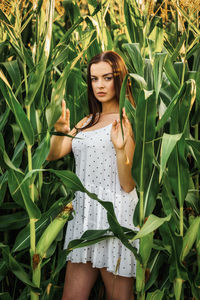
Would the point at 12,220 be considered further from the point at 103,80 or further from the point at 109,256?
the point at 103,80

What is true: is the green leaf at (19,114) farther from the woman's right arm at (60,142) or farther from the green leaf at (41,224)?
the green leaf at (41,224)

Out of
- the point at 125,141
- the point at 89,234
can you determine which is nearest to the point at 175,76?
the point at 125,141

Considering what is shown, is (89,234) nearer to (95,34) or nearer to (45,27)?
(45,27)

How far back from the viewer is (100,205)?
1340mm

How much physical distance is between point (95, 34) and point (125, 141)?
27.4 inches

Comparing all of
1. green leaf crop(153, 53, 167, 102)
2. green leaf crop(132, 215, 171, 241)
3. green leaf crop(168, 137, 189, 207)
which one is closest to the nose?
green leaf crop(153, 53, 167, 102)

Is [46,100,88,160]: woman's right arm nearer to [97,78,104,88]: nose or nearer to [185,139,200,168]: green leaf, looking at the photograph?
[97,78,104,88]: nose

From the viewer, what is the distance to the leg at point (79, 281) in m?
1.34

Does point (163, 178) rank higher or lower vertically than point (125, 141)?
lower

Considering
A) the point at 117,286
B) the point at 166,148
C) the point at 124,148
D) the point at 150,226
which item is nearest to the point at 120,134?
the point at 124,148

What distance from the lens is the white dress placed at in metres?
1.32

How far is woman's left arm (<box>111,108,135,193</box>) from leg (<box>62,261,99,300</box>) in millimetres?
342

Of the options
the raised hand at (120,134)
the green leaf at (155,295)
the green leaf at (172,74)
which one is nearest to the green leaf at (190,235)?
the green leaf at (155,295)

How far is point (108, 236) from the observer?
4.28ft
